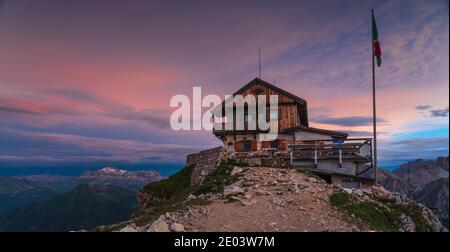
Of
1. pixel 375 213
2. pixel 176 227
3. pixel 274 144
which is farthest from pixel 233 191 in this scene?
pixel 274 144

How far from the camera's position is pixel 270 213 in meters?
11.3

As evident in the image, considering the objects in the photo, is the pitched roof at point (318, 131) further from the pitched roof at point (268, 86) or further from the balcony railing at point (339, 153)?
the balcony railing at point (339, 153)

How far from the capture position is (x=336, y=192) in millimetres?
14375

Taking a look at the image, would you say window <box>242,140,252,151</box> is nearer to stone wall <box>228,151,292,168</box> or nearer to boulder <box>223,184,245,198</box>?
stone wall <box>228,151,292,168</box>

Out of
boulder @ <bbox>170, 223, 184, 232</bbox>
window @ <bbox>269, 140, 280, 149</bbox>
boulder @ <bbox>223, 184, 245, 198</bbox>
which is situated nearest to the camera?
boulder @ <bbox>170, 223, 184, 232</bbox>

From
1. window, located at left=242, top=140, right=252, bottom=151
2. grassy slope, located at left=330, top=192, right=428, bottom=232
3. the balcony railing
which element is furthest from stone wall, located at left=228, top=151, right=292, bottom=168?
grassy slope, located at left=330, top=192, right=428, bottom=232

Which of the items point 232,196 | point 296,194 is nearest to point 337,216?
point 296,194

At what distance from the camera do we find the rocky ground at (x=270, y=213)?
9.80m

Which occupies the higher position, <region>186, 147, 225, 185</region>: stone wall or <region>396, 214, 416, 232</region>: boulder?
<region>186, 147, 225, 185</region>: stone wall

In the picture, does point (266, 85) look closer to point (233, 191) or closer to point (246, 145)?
point (246, 145)

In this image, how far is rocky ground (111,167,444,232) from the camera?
9797mm
